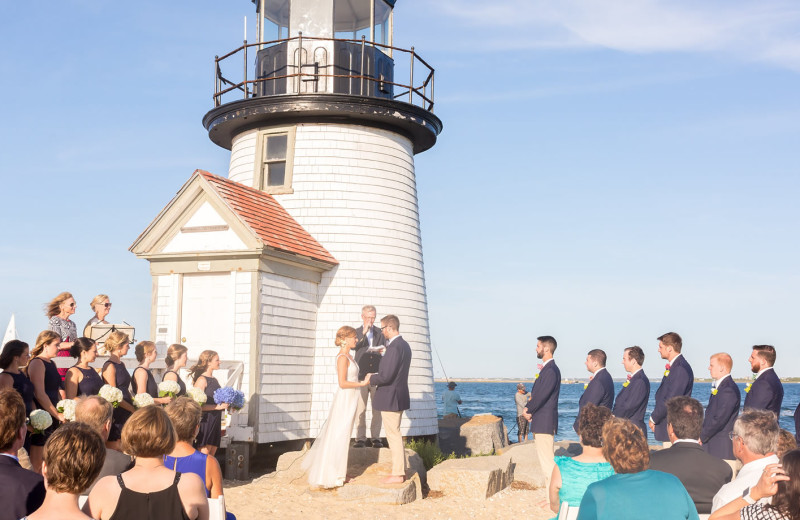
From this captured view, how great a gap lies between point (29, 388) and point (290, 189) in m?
7.86

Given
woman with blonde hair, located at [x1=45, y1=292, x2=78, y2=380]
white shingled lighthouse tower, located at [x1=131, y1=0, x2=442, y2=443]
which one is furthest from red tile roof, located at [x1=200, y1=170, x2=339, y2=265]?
woman with blonde hair, located at [x1=45, y1=292, x2=78, y2=380]

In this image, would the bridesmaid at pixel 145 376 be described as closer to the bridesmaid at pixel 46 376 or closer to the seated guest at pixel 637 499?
the bridesmaid at pixel 46 376

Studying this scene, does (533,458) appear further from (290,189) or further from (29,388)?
(29,388)

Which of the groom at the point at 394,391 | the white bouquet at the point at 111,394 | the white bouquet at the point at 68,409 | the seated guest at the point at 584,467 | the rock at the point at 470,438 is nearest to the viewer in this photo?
the seated guest at the point at 584,467

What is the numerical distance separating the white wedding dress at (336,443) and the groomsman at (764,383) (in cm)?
511

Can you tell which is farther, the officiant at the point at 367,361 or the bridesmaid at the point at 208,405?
the officiant at the point at 367,361

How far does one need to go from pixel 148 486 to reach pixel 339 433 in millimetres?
7088

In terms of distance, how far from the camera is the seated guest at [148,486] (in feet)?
13.6

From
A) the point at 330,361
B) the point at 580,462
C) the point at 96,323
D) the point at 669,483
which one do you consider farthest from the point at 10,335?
the point at 669,483

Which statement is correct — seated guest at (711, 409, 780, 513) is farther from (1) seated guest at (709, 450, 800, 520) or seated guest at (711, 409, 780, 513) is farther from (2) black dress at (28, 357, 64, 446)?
(2) black dress at (28, 357, 64, 446)

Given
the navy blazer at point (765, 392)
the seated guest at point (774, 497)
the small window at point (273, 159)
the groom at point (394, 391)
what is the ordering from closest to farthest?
the seated guest at point (774, 497) → the navy blazer at point (765, 392) → the groom at point (394, 391) → the small window at point (273, 159)

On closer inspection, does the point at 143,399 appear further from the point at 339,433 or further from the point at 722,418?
the point at 722,418

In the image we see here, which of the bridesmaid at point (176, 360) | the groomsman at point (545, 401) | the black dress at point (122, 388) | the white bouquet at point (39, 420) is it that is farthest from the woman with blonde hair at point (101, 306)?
the groomsman at point (545, 401)

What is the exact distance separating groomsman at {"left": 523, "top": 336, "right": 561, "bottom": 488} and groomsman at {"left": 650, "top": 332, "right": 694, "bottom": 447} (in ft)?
4.22
